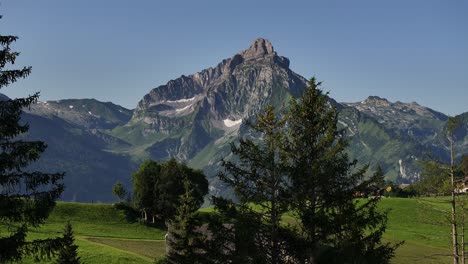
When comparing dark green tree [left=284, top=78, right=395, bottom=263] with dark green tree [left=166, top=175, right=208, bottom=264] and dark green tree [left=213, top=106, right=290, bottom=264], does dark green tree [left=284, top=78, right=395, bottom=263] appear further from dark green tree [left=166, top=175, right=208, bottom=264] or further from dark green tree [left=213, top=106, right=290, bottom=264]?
dark green tree [left=166, top=175, right=208, bottom=264]

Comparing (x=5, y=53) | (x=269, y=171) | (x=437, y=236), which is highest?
(x=5, y=53)

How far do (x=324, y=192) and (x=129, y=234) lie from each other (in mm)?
72414

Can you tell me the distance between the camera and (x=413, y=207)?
128625 mm

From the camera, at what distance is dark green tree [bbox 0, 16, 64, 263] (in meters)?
23.8

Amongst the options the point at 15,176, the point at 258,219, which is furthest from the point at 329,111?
the point at 15,176

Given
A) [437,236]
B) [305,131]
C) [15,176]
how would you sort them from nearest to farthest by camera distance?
[15,176] → [305,131] → [437,236]

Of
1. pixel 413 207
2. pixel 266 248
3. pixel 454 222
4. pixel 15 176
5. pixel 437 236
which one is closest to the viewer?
pixel 15 176

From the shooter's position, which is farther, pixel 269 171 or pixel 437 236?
pixel 437 236

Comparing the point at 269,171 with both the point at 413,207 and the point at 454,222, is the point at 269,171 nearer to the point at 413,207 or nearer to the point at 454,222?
the point at 454,222

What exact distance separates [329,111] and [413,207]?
106959mm

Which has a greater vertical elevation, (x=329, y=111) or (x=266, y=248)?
(x=329, y=111)

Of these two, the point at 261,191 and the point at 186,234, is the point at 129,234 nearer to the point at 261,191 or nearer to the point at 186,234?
the point at 186,234

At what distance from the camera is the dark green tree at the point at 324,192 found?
28.5 m

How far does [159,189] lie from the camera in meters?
110
